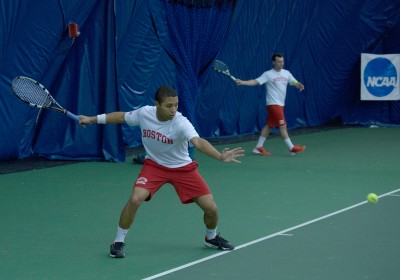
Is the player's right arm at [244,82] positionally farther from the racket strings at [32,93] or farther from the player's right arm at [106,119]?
the player's right arm at [106,119]

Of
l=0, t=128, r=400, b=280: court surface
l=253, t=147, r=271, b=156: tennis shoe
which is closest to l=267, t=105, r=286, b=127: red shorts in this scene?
l=253, t=147, r=271, b=156: tennis shoe

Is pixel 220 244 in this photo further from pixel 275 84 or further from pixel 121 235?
pixel 275 84

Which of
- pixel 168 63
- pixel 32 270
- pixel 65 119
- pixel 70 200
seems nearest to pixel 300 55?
pixel 168 63

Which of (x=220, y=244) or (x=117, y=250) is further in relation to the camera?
(x=220, y=244)

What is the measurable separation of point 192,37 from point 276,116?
2567 mm

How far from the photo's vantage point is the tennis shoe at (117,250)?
7.41 metres

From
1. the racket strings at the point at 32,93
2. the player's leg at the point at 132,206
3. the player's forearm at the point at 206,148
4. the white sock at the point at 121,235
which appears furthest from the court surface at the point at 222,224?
the racket strings at the point at 32,93

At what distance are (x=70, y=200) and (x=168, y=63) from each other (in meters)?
6.65

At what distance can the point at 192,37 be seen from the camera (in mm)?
13336

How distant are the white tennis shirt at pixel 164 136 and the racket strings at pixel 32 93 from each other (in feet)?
3.80

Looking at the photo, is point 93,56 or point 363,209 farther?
point 93,56

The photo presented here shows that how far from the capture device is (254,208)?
9.91m

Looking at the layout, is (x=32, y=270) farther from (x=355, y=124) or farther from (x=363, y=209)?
(x=355, y=124)

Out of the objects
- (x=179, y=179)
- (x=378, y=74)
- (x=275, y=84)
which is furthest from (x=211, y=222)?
(x=378, y=74)
